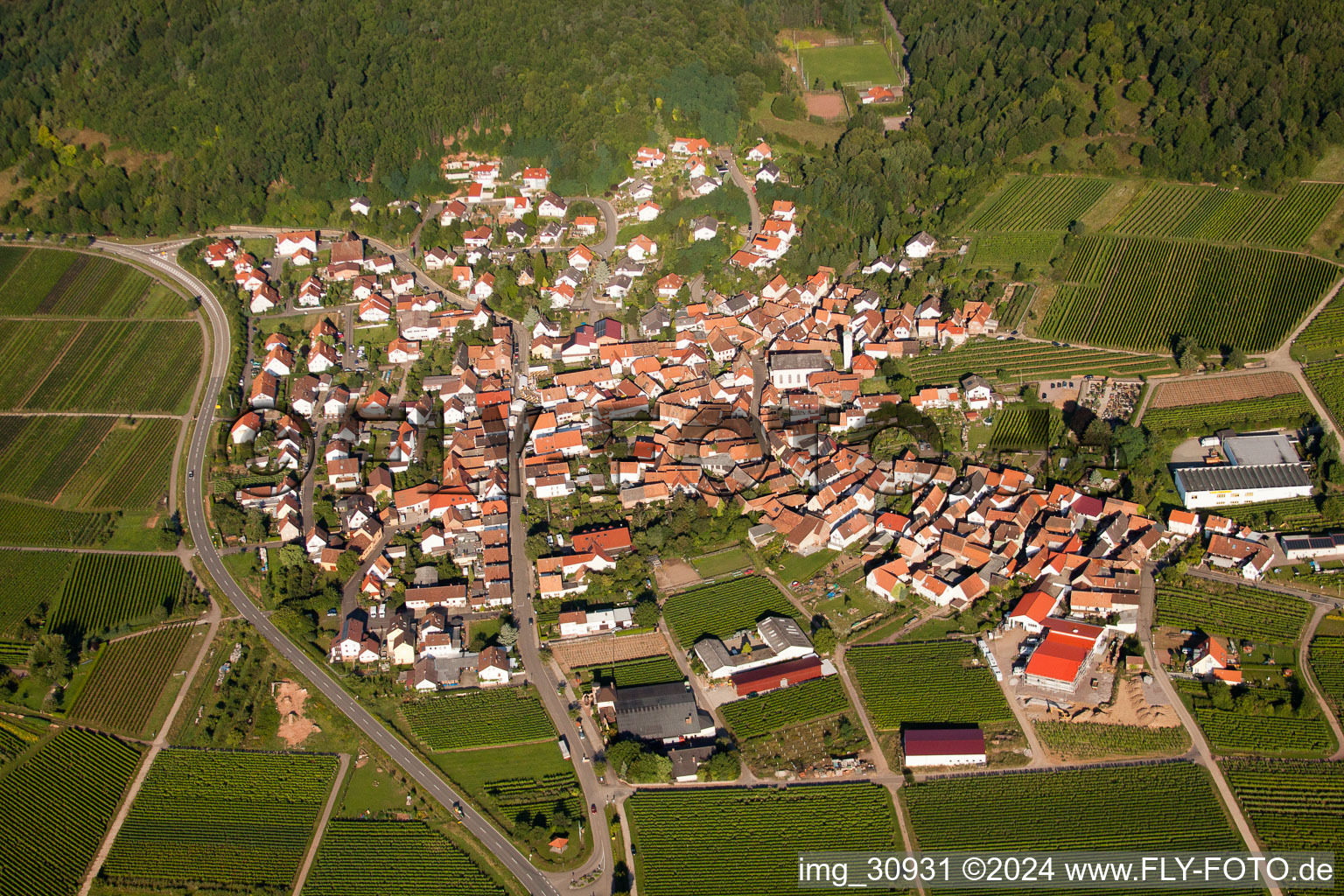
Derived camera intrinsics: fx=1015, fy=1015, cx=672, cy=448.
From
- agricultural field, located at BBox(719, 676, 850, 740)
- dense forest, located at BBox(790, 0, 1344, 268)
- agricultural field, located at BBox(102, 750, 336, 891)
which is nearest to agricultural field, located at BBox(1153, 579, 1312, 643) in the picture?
agricultural field, located at BBox(719, 676, 850, 740)

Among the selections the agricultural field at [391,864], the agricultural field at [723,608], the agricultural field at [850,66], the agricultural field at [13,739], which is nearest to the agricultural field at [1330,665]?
the agricultural field at [723,608]

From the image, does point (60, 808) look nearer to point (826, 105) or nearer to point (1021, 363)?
point (1021, 363)

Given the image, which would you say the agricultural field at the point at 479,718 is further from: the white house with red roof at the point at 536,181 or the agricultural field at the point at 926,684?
the white house with red roof at the point at 536,181

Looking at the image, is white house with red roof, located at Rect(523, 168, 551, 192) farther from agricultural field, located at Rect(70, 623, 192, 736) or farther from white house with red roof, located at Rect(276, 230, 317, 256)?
agricultural field, located at Rect(70, 623, 192, 736)

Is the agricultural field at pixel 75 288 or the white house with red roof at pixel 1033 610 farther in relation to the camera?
the agricultural field at pixel 75 288

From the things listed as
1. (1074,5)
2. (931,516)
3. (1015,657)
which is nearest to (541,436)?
(931,516)

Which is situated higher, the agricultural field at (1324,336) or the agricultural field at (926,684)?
the agricultural field at (1324,336)
